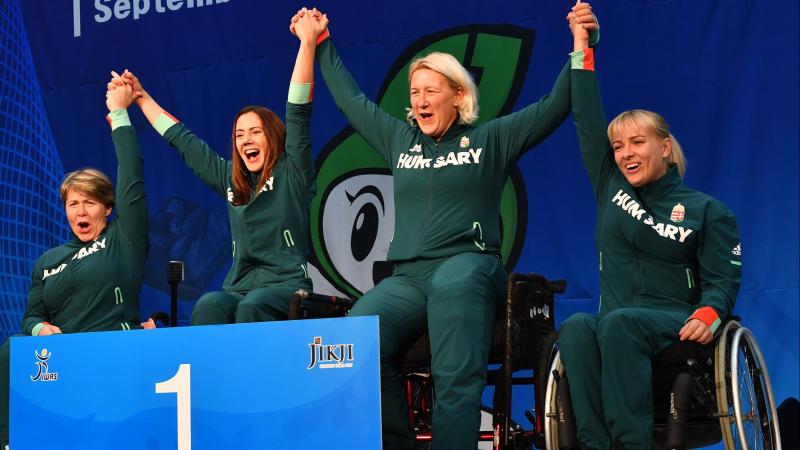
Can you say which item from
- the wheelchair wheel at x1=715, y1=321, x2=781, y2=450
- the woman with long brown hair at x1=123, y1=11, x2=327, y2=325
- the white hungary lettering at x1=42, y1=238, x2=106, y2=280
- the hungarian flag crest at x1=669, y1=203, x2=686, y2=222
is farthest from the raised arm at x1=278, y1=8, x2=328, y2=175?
the wheelchair wheel at x1=715, y1=321, x2=781, y2=450

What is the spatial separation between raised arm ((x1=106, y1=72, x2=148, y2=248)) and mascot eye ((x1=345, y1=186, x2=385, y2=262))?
1.25m

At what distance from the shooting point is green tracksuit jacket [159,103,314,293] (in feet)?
13.0

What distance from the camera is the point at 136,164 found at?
13.5 ft

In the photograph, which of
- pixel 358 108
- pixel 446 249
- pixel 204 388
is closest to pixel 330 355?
pixel 204 388

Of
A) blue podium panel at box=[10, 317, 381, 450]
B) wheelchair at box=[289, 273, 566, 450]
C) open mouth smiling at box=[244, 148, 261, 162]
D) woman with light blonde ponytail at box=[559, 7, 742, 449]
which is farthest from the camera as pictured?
open mouth smiling at box=[244, 148, 261, 162]

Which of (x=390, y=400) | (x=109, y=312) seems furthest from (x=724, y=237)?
(x=109, y=312)

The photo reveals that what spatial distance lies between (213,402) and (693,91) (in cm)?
262

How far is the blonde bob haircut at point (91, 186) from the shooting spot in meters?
4.18

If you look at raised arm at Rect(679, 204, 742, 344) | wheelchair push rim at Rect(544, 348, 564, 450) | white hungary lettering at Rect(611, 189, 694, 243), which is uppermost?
white hungary lettering at Rect(611, 189, 694, 243)

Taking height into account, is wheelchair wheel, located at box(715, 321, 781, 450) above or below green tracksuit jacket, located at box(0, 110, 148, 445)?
below

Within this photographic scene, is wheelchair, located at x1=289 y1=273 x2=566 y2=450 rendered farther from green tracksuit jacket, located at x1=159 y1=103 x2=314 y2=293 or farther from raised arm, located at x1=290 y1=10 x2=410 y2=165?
raised arm, located at x1=290 y1=10 x2=410 y2=165

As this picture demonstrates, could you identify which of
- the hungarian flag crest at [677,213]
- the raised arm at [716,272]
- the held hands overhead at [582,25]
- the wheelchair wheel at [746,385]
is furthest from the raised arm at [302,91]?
the wheelchair wheel at [746,385]

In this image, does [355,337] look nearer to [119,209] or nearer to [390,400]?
[390,400]

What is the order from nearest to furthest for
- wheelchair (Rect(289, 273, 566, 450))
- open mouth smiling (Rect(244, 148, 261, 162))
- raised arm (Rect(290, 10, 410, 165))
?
wheelchair (Rect(289, 273, 566, 450))
raised arm (Rect(290, 10, 410, 165))
open mouth smiling (Rect(244, 148, 261, 162))
